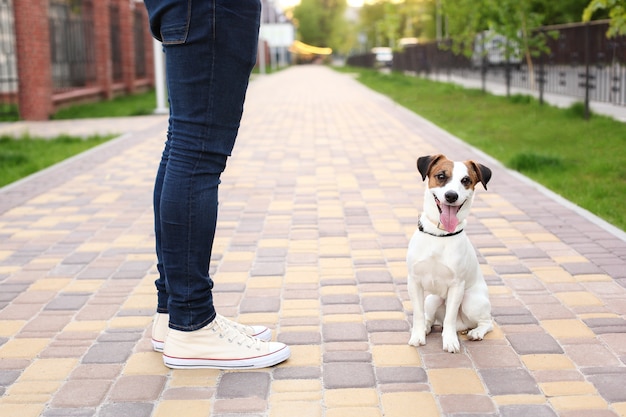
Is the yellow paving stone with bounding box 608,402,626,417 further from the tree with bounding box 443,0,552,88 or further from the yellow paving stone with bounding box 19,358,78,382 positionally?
the tree with bounding box 443,0,552,88

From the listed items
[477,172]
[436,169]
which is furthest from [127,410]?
[477,172]

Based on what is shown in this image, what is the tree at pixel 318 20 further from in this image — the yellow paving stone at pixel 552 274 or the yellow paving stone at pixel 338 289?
the yellow paving stone at pixel 338 289

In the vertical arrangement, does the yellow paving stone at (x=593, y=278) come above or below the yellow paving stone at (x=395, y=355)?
above

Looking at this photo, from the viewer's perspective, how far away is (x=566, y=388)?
3.00 meters

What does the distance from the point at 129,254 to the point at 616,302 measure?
292 cm

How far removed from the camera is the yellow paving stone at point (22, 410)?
2.83 metres

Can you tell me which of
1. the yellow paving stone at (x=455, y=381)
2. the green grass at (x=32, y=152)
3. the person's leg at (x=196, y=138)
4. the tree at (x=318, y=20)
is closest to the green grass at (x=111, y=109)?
the green grass at (x=32, y=152)

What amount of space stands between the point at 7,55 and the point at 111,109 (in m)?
2.79

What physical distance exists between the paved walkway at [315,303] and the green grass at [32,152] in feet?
1.87

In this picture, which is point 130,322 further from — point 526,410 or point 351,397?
point 526,410

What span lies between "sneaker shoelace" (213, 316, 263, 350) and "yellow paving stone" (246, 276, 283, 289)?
1167 mm

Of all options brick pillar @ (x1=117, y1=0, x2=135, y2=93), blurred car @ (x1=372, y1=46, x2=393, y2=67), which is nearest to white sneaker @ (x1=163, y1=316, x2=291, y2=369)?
brick pillar @ (x1=117, y1=0, x2=135, y2=93)

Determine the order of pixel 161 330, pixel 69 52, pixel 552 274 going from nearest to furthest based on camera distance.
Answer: pixel 161 330 → pixel 552 274 → pixel 69 52

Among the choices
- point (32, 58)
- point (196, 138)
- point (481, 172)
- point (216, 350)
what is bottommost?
point (216, 350)
